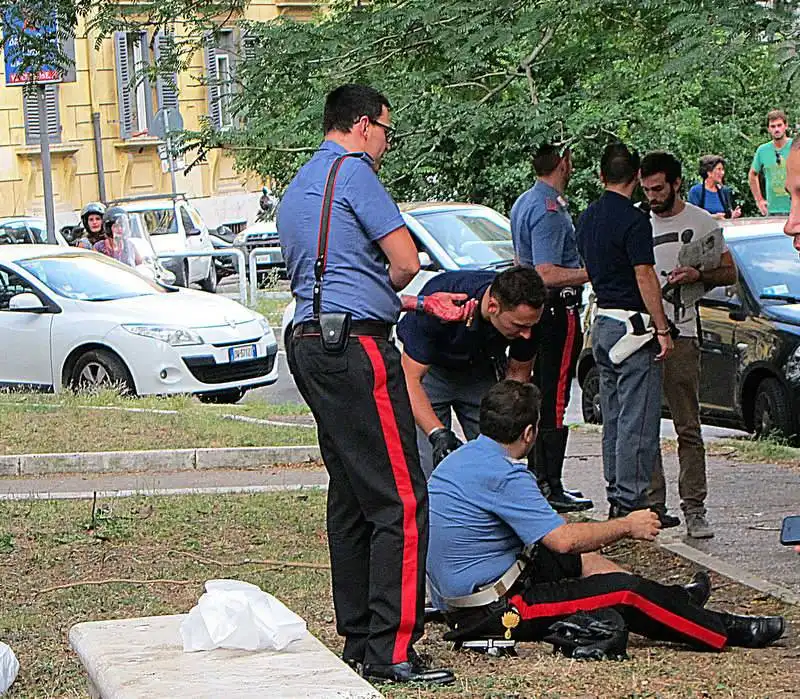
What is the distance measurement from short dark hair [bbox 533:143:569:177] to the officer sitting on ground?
300cm

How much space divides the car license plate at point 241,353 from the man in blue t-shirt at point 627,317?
6.83 meters

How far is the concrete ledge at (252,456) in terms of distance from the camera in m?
11.4

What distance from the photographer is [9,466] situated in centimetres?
1120

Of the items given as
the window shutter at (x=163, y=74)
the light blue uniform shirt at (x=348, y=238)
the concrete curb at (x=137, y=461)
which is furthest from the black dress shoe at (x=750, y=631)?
the concrete curb at (x=137, y=461)

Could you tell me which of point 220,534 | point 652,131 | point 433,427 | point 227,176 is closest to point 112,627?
point 433,427

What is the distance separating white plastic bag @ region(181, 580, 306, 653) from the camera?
4715mm

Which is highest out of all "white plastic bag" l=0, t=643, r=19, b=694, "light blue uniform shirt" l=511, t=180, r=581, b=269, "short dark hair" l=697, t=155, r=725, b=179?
"short dark hair" l=697, t=155, r=725, b=179

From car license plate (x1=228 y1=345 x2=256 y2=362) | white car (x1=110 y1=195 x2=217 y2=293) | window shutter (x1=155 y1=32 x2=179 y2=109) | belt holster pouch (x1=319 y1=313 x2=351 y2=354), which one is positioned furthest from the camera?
white car (x1=110 y1=195 x2=217 y2=293)

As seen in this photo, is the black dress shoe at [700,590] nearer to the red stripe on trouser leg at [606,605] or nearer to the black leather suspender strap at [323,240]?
the red stripe on trouser leg at [606,605]

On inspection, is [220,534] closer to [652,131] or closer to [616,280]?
[616,280]

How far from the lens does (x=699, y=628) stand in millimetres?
6008

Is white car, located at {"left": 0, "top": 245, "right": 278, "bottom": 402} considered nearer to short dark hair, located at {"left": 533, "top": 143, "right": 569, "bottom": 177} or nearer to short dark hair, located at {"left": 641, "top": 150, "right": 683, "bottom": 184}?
short dark hair, located at {"left": 533, "top": 143, "right": 569, "bottom": 177}

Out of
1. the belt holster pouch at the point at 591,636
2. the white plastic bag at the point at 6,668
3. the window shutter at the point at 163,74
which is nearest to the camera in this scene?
the white plastic bag at the point at 6,668

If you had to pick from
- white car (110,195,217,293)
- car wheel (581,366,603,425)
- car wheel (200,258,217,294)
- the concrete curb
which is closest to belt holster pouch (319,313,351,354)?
the concrete curb
